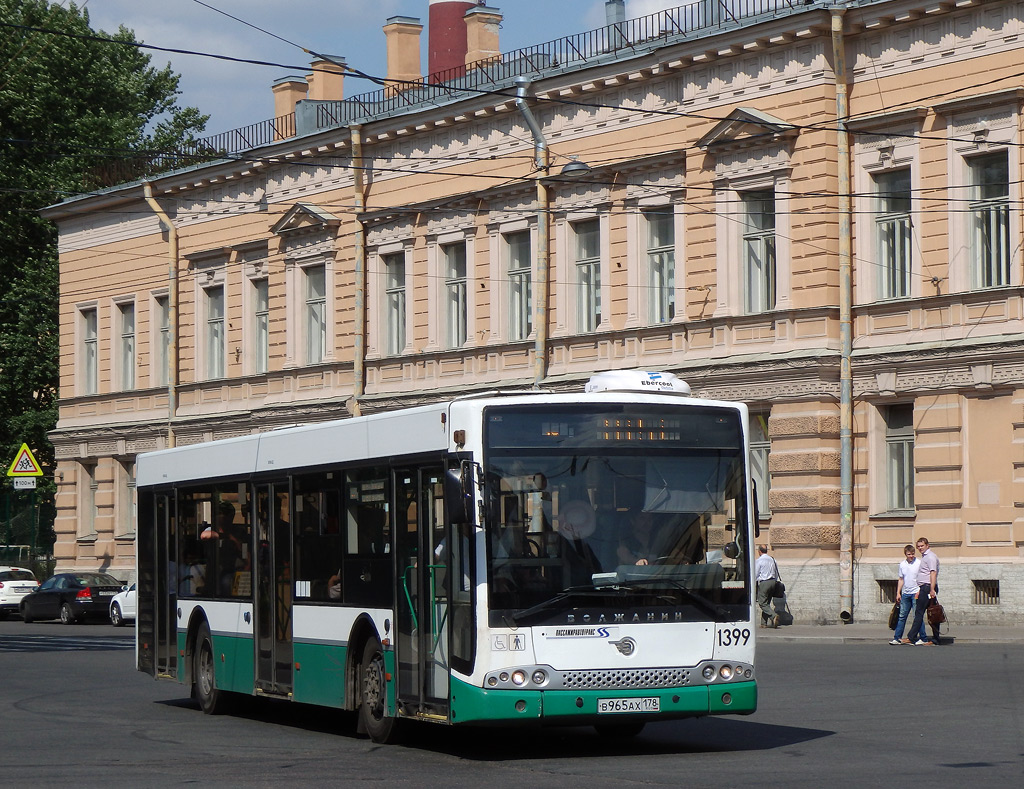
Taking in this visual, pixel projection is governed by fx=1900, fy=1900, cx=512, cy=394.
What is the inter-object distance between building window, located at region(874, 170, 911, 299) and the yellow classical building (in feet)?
0.15

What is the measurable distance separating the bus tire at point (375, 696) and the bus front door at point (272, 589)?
139 centimetres

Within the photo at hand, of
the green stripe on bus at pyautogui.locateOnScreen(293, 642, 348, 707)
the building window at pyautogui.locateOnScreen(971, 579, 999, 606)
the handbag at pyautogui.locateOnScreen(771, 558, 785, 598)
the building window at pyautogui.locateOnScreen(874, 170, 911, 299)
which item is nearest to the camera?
the green stripe on bus at pyautogui.locateOnScreen(293, 642, 348, 707)

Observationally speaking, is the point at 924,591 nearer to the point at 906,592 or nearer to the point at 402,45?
the point at 906,592

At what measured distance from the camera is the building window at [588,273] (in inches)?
1437

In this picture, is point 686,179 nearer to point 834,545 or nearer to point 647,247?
point 647,247

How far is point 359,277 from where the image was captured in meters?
41.4

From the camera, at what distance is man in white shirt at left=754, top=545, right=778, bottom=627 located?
98.3 ft

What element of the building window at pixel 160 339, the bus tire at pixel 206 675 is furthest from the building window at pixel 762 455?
the building window at pixel 160 339

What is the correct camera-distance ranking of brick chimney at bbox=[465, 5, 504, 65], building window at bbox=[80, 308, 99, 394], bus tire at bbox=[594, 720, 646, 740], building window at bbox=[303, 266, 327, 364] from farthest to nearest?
1. building window at bbox=[80, 308, 99, 394]
2. building window at bbox=[303, 266, 327, 364]
3. brick chimney at bbox=[465, 5, 504, 65]
4. bus tire at bbox=[594, 720, 646, 740]

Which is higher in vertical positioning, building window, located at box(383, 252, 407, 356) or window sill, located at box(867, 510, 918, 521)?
building window, located at box(383, 252, 407, 356)

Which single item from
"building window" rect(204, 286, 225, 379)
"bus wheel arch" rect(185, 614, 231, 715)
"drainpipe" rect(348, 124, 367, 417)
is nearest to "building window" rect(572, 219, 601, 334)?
"drainpipe" rect(348, 124, 367, 417)

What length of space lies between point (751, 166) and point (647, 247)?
326 cm

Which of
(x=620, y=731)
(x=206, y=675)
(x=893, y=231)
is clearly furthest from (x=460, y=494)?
(x=893, y=231)

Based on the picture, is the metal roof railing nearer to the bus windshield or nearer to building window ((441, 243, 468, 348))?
building window ((441, 243, 468, 348))
